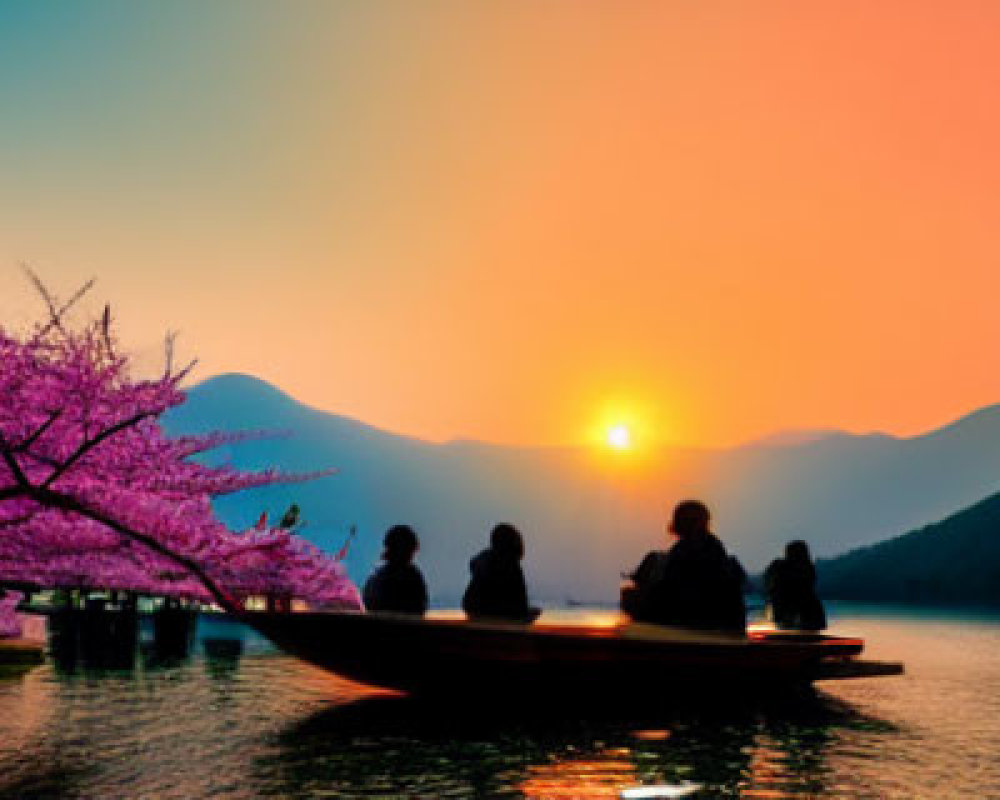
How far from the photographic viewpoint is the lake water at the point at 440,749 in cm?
988

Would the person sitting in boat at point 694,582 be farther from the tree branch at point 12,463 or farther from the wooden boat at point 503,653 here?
the tree branch at point 12,463

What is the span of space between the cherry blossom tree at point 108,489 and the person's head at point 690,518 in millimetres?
4436

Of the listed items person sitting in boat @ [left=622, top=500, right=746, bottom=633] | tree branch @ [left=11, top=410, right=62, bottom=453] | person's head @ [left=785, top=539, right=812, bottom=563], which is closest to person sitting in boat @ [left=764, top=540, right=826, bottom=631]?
person's head @ [left=785, top=539, right=812, bottom=563]

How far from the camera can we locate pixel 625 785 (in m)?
9.96

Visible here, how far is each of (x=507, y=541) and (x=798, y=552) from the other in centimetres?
654

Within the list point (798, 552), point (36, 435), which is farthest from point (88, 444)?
point (798, 552)

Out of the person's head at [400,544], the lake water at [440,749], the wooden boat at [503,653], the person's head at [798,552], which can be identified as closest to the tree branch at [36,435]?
the lake water at [440,749]

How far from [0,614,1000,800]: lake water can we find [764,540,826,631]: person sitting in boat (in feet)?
4.43

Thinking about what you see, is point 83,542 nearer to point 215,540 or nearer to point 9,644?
point 215,540

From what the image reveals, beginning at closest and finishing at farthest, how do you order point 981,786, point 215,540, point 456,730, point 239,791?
point 239,791
point 215,540
point 981,786
point 456,730

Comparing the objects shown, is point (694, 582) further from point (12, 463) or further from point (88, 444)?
point (12, 463)

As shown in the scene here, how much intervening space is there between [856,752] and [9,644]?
16.6 meters

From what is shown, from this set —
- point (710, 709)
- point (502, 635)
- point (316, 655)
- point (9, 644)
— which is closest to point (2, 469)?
point (316, 655)

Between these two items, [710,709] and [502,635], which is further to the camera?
[710,709]
